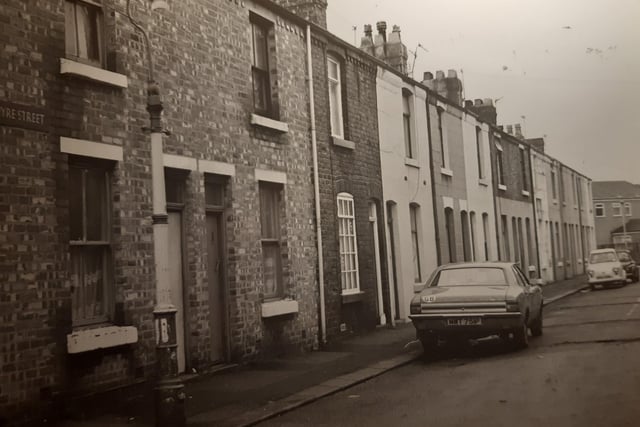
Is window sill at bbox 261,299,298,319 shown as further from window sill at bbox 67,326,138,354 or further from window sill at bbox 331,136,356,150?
window sill at bbox 331,136,356,150

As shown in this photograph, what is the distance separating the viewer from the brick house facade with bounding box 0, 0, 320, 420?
8.22 m

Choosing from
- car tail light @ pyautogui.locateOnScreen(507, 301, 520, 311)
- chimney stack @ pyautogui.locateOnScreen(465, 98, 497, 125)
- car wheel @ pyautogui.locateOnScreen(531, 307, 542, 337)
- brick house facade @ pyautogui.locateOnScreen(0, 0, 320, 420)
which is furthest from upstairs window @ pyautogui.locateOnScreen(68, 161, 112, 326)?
chimney stack @ pyautogui.locateOnScreen(465, 98, 497, 125)

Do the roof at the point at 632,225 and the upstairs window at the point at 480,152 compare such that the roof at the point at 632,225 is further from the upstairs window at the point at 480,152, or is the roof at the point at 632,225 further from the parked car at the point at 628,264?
the upstairs window at the point at 480,152

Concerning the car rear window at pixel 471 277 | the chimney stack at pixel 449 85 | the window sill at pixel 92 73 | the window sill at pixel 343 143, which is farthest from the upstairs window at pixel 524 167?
the window sill at pixel 92 73

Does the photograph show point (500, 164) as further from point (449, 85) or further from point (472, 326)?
point (472, 326)

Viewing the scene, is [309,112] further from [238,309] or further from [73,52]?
[73,52]

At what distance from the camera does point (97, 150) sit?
9.31m

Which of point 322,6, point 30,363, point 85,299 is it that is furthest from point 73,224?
point 322,6

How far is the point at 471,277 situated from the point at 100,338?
7.03 m

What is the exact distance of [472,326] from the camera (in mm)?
12047

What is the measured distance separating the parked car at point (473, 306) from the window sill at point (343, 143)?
4.33m

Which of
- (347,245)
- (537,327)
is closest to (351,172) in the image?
(347,245)

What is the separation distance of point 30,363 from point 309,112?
28.0ft

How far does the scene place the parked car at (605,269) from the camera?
98.9 ft
